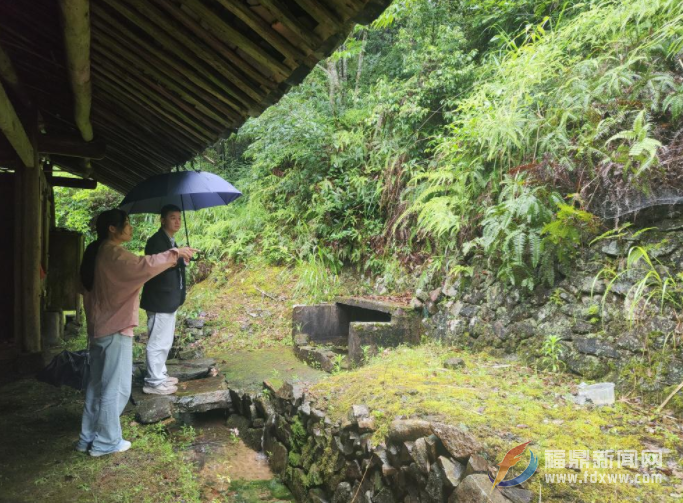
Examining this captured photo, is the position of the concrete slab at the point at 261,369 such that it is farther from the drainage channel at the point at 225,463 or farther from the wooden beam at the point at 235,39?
the wooden beam at the point at 235,39

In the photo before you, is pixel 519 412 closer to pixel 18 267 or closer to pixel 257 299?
pixel 18 267

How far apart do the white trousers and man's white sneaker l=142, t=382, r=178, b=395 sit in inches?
1.4

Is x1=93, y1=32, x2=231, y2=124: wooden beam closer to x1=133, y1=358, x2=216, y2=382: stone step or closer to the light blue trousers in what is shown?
the light blue trousers

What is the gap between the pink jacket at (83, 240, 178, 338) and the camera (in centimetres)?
356

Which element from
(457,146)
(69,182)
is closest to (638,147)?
(457,146)

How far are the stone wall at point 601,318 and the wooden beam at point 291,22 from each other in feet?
10.1

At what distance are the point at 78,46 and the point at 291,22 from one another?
1456mm

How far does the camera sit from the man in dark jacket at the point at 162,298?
4.89 meters

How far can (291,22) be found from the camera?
8.21 feet

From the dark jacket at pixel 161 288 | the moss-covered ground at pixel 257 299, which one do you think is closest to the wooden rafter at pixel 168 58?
the dark jacket at pixel 161 288

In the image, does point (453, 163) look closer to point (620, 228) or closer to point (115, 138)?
point (620, 228)

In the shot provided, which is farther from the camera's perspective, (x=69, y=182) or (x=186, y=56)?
(x=69, y=182)

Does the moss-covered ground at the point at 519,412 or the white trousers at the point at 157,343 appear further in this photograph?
the white trousers at the point at 157,343

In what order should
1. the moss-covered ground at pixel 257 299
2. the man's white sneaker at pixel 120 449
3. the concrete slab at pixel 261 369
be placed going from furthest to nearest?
the moss-covered ground at pixel 257 299 → the concrete slab at pixel 261 369 → the man's white sneaker at pixel 120 449
